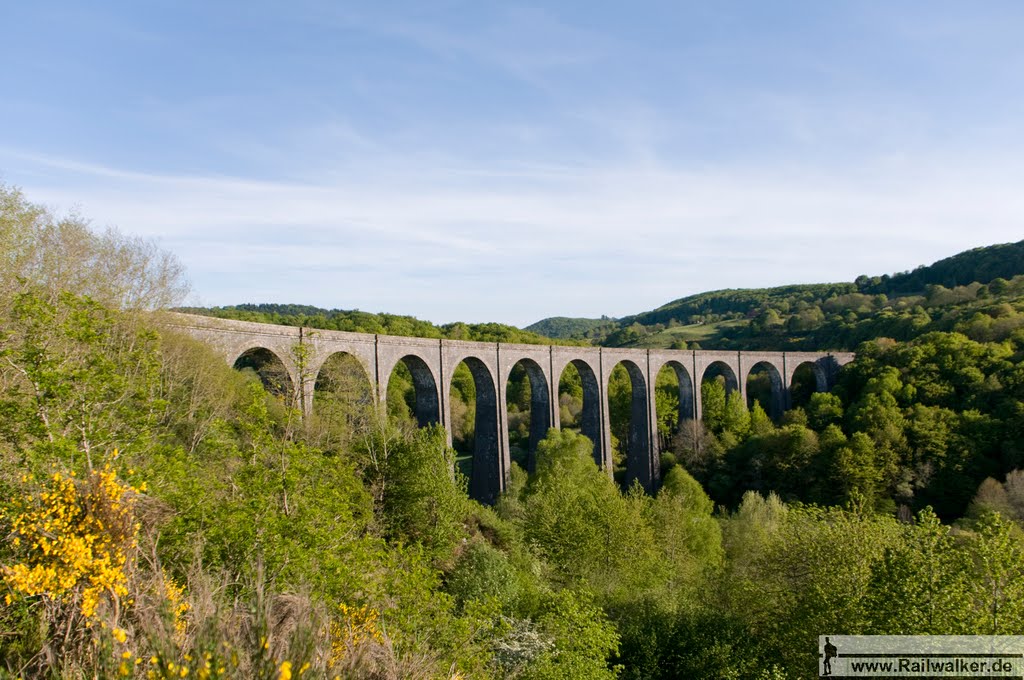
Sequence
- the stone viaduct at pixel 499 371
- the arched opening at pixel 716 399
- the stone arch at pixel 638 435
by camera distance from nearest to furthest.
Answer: the stone viaduct at pixel 499 371 → the stone arch at pixel 638 435 → the arched opening at pixel 716 399

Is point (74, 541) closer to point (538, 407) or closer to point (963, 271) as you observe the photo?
point (538, 407)

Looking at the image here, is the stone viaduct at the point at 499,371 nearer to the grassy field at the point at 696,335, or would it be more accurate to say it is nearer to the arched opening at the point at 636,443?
the arched opening at the point at 636,443

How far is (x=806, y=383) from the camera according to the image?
54.6 metres

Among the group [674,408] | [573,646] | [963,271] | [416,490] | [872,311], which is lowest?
[573,646]

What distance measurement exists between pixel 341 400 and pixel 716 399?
3107 cm

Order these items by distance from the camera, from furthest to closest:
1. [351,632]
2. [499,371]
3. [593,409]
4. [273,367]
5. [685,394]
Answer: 1. [685,394]
2. [593,409]
3. [499,371]
4. [273,367]
5. [351,632]

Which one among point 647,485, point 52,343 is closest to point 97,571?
point 52,343

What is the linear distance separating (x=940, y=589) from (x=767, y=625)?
5596 millimetres

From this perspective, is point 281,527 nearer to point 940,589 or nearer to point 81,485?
point 81,485

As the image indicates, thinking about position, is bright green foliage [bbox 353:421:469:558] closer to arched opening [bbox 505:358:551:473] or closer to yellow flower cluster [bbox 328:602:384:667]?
yellow flower cluster [bbox 328:602:384:667]

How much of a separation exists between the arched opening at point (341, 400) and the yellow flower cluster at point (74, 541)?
557 inches

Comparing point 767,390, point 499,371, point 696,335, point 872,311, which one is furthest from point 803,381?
point 696,335

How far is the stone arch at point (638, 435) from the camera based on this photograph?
1629 inches

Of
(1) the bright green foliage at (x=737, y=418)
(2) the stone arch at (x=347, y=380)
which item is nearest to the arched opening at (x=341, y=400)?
(2) the stone arch at (x=347, y=380)
